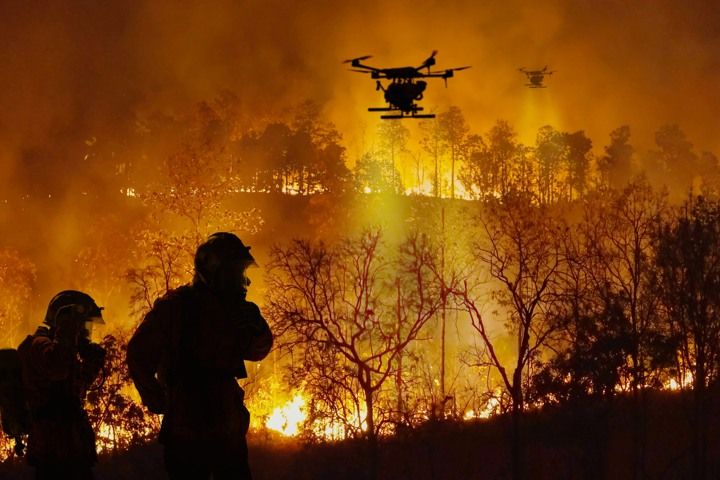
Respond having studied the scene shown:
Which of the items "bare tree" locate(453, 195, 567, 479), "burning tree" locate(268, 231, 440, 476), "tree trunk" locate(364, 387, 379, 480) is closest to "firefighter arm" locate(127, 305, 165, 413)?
"burning tree" locate(268, 231, 440, 476)

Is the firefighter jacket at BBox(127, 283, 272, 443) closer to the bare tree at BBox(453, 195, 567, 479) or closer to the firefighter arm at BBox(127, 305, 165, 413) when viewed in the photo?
the firefighter arm at BBox(127, 305, 165, 413)

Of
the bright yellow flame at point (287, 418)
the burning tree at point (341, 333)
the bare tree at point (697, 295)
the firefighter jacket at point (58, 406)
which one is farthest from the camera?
the bright yellow flame at point (287, 418)

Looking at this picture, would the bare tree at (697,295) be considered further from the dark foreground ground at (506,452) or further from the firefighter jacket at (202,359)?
the firefighter jacket at (202,359)

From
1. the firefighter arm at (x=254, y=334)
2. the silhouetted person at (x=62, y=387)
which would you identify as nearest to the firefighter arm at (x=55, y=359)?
the silhouetted person at (x=62, y=387)

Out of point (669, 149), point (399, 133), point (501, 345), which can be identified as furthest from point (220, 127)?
point (669, 149)

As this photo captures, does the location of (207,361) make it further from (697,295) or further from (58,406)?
(697,295)

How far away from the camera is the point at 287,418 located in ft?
158

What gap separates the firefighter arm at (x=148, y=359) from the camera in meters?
5.14

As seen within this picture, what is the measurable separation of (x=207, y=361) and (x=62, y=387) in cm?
231

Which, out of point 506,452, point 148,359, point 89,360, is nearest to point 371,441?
point 506,452

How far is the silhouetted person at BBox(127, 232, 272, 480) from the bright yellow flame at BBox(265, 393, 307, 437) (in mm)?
37684

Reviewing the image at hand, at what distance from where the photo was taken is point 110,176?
282 feet

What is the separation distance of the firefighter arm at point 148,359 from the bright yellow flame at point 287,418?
38007 mm

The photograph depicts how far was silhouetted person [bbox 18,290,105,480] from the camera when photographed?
22.0ft
